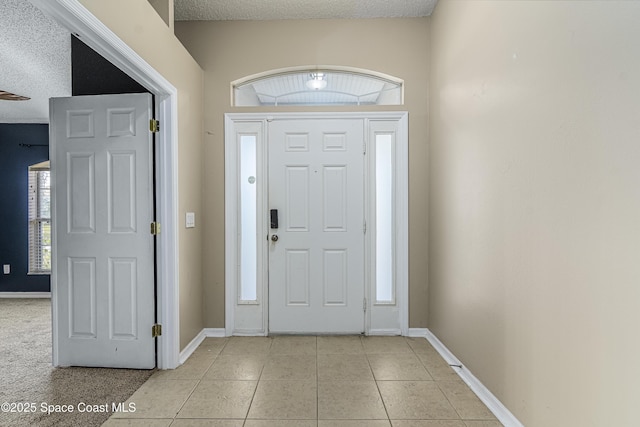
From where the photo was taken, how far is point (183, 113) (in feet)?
9.07

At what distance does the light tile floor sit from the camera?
1927 millimetres

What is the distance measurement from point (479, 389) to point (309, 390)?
1.07m

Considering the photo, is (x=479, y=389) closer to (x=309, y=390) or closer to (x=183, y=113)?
(x=309, y=390)

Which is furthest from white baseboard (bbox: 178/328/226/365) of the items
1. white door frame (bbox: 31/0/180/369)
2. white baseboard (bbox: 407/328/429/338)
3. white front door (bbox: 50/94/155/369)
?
white baseboard (bbox: 407/328/429/338)

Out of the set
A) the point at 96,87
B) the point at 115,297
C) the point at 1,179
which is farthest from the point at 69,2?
the point at 1,179

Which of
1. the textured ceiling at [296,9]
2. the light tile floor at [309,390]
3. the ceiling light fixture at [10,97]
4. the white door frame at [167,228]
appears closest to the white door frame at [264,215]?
the light tile floor at [309,390]

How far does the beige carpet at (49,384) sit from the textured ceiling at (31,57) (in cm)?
263

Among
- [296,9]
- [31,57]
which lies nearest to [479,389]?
[296,9]

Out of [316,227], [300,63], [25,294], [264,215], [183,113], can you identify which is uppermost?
[300,63]

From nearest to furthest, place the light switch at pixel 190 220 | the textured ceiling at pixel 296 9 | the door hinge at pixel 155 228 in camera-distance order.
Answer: the door hinge at pixel 155 228 < the light switch at pixel 190 220 < the textured ceiling at pixel 296 9

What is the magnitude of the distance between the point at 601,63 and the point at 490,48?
922 mm

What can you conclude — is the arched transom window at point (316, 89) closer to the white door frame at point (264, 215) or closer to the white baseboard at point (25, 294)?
the white door frame at point (264, 215)

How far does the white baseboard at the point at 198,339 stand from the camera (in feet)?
8.85

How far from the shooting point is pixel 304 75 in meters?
3.32
